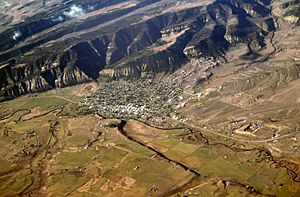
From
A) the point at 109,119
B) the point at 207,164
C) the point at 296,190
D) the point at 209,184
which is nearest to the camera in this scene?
the point at 296,190

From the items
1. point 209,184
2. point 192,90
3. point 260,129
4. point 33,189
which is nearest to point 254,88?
point 192,90

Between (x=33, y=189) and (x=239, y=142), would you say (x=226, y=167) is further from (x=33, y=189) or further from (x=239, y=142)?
(x=33, y=189)

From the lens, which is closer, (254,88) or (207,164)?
(207,164)

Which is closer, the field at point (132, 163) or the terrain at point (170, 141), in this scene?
the field at point (132, 163)

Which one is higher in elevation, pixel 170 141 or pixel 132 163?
pixel 132 163

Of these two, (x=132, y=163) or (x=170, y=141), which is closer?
(x=132, y=163)

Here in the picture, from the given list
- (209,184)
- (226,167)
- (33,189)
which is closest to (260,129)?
(226,167)

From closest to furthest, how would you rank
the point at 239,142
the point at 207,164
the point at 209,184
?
the point at 209,184 → the point at 207,164 → the point at 239,142

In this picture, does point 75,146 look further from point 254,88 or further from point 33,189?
point 254,88

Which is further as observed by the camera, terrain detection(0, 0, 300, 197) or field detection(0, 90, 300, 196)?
terrain detection(0, 0, 300, 197)
